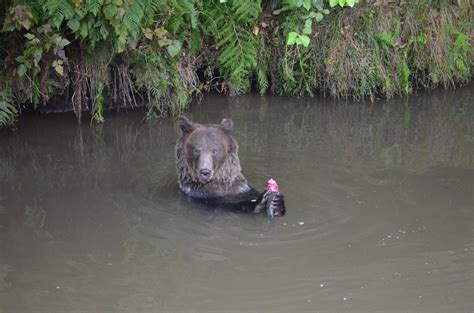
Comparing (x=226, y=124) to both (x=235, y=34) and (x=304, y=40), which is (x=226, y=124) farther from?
(x=235, y=34)

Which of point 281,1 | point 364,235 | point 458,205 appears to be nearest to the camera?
point 364,235

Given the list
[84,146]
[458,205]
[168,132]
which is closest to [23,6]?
[84,146]

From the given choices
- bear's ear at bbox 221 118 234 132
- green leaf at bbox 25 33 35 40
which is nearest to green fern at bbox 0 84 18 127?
green leaf at bbox 25 33 35 40

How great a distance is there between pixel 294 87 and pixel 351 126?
4.79 ft

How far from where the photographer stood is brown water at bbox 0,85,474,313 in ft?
18.7

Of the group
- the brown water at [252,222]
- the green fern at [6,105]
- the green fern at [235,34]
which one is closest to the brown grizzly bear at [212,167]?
the brown water at [252,222]

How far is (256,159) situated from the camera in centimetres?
875

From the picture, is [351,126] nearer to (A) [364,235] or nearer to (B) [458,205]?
(B) [458,205]

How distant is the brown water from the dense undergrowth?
529 millimetres

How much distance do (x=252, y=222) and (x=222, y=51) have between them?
13.7 ft

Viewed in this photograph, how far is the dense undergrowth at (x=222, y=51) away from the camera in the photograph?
9094 millimetres

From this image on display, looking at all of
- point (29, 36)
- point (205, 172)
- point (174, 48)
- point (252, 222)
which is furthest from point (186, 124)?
point (29, 36)

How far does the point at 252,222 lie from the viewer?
694 cm

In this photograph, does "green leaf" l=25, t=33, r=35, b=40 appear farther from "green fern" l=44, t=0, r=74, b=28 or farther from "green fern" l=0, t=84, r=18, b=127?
"green fern" l=0, t=84, r=18, b=127
